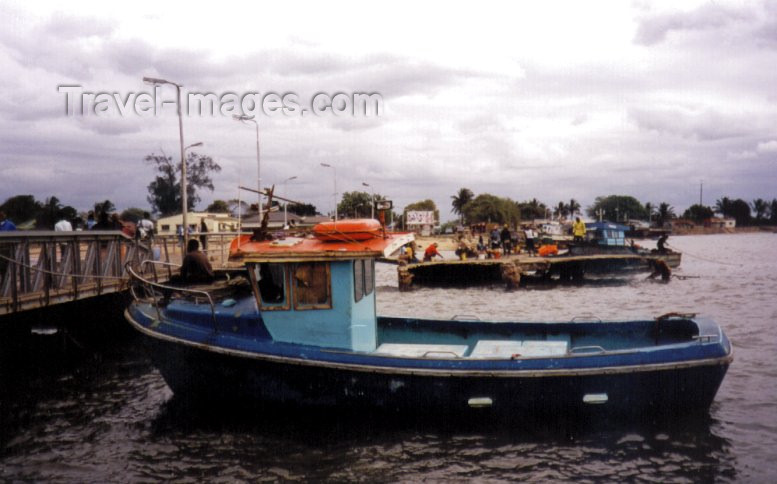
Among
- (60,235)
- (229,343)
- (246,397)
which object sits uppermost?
(60,235)

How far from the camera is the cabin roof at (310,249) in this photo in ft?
30.5

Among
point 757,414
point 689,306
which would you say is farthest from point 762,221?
point 757,414

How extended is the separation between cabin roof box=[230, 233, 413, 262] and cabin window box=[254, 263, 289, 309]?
33cm

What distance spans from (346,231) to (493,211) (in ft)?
305

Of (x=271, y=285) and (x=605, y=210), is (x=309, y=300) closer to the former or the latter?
(x=271, y=285)

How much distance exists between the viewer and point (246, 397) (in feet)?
32.6

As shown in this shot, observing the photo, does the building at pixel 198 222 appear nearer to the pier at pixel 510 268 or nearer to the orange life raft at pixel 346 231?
the pier at pixel 510 268

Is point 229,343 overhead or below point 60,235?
below

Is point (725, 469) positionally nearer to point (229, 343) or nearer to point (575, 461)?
point (575, 461)

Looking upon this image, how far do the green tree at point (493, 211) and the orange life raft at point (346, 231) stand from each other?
296 feet

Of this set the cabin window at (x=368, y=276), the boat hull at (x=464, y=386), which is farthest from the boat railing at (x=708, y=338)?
the cabin window at (x=368, y=276)

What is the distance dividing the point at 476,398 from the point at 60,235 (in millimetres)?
9010

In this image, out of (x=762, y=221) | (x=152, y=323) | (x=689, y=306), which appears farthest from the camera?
(x=762, y=221)

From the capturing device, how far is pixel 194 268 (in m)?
11.9
